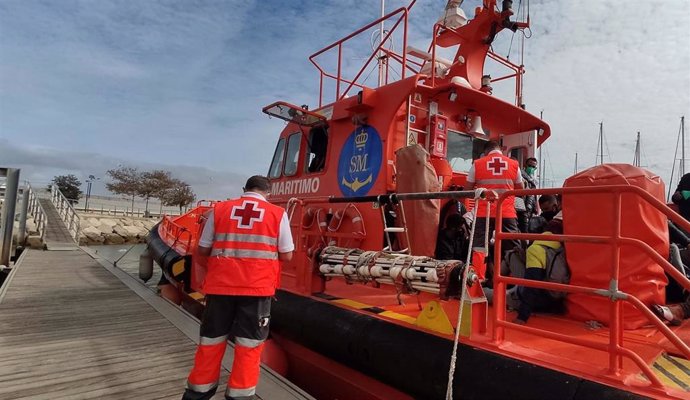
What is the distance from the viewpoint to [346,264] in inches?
138

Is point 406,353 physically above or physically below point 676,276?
below

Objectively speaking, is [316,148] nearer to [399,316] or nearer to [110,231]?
[399,316]

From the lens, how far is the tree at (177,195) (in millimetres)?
41750

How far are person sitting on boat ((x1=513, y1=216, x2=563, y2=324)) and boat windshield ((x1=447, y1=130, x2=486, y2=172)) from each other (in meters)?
2.13

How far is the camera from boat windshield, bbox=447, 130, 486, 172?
509 centimetres

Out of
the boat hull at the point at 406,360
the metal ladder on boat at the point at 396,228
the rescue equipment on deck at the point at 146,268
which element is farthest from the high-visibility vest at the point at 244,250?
the rescue equipment on deck at the point at 146,268

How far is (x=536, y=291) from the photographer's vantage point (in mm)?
3111

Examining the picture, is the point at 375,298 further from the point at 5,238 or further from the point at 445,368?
the point at 5,238

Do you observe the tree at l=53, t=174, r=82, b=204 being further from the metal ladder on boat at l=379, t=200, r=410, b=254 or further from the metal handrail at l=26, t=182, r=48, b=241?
the metal ladder on boat at l=379, t=200, r=410, b=254

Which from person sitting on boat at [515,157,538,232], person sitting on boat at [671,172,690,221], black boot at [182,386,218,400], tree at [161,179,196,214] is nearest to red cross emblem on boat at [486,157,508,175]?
person sitting on boat at [515,157,538,232]

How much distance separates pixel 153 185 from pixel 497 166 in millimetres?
42038

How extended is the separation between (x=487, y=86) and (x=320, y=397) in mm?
4426

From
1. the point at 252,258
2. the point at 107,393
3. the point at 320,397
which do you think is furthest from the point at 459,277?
the point at 107,393

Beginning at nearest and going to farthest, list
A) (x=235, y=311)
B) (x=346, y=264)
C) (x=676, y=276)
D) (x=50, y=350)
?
(x=676, y=276)
(x=235, y=311)
(x=346, y=264)
(x=50, y=350)
